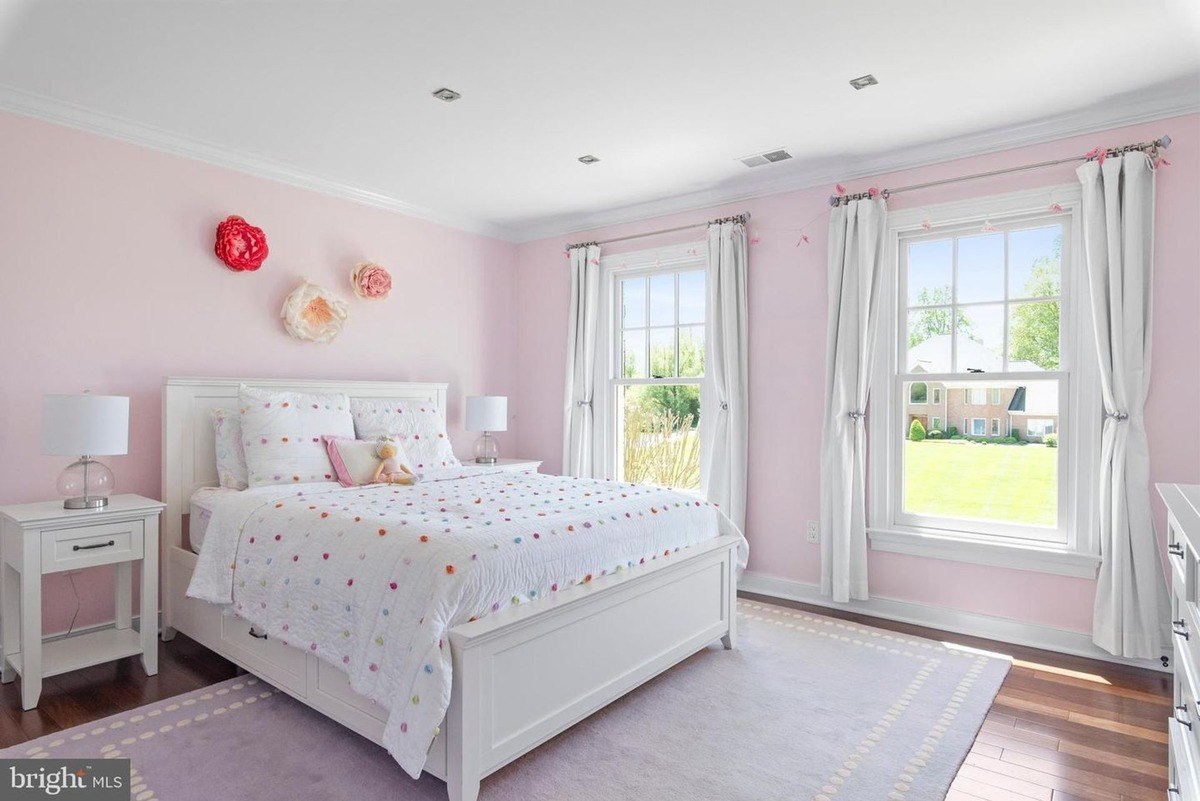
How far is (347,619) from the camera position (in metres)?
2.21

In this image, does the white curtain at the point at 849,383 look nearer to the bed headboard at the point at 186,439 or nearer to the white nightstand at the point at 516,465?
the white nightstand at the point at 516,465

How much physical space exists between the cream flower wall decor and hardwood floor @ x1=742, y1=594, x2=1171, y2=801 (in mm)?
3796

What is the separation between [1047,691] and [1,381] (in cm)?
465

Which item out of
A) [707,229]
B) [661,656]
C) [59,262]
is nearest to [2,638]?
[59,262]

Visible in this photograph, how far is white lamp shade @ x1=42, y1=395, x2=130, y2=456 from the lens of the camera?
266cm

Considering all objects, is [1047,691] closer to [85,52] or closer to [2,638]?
[2,638]

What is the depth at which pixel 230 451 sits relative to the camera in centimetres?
334

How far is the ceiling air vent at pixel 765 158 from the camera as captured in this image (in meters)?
3.75

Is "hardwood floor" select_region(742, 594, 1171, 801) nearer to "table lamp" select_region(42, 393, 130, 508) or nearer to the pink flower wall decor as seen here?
"table lamp" select_region(42, 393, 130, 508)

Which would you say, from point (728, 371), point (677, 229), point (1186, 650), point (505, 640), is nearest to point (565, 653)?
point (505, 640)

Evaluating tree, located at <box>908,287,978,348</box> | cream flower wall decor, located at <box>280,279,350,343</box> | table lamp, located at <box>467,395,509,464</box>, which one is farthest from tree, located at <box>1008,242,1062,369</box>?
cream flower wall decor, located at <box>280,279,350,343</box>

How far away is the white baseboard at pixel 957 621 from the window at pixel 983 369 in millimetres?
419

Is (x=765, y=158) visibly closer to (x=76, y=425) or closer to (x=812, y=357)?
(x=812, y=357)

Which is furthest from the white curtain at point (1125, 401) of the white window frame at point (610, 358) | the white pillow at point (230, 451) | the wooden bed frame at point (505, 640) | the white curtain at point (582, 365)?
the white pillow at point (230, 451)
